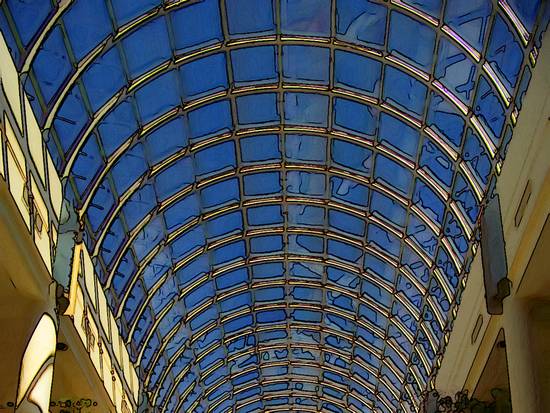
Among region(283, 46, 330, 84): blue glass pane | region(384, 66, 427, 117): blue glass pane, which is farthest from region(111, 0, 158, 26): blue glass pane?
region(384, 66, 427, 117): blue glass pane

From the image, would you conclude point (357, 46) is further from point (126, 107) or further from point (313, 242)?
point (313, 242)

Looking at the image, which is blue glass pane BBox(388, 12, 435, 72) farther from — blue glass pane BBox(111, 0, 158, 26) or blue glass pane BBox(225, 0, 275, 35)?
blue glass pane BBox(111, 0, 158, 26)

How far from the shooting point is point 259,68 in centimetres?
2752

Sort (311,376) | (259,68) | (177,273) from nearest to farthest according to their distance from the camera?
(259,68) < (177,273) < (311,376)

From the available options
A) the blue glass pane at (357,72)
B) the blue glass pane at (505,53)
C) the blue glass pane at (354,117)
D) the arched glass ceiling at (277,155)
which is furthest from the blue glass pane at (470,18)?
the blue glass pane at (354,117)

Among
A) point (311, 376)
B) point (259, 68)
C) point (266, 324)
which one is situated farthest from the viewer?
point (311, 376)

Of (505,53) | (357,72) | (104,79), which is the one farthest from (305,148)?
(505,53)

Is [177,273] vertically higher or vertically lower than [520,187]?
higher

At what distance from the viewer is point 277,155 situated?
31141 mm

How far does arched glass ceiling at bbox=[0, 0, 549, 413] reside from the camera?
2264 centimetres

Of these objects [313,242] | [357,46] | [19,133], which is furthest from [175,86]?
[313,242]

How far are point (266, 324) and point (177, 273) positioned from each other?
334 inches

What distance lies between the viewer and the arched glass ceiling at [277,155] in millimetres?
22641

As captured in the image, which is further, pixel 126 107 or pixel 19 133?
pixel 126 107
